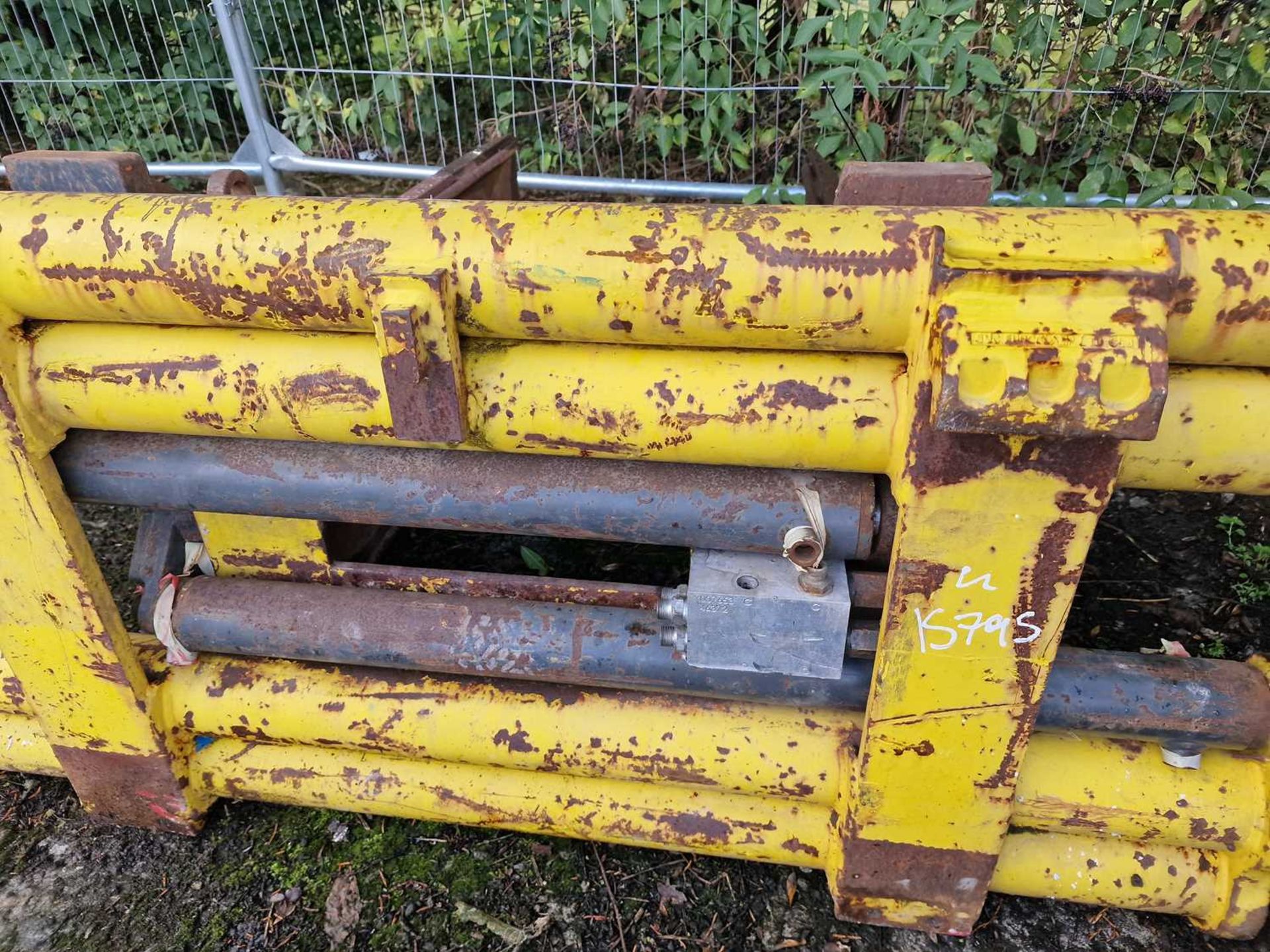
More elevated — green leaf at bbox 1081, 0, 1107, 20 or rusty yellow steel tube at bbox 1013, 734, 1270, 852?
green leaf at bbox 1081, 0, 1107, 20

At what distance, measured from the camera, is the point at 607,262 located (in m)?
1.30

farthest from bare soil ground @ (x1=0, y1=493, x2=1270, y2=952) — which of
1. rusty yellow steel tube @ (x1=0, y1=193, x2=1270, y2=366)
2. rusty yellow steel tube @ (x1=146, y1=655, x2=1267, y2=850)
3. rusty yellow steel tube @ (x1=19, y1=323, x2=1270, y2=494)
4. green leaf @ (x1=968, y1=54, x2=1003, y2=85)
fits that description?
green leaf @ (x1=968, y1=54, x2=1003, y2=85)

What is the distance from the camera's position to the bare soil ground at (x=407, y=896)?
1.86 m

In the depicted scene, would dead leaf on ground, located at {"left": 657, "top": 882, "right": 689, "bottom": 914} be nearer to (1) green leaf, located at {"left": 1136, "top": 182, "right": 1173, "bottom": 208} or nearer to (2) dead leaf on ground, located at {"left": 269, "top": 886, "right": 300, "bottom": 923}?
(2) dead leaf on ground, located at {"left": 269, "top": 886, "right": 300, "bottom": 923}

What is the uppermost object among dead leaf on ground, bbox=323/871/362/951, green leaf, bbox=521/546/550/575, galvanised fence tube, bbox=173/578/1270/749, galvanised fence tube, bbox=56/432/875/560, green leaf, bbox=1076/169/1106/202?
green leaf, bbox=1076/169/1106/202

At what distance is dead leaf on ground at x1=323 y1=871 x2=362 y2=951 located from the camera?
1.88 meters

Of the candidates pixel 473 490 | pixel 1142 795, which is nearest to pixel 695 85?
pixel 473 490

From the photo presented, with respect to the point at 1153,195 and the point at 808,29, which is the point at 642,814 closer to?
the point at 808,29

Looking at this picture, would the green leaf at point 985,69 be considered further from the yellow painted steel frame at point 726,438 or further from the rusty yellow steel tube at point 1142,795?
the rusty yellow steel tube at point 1142,795

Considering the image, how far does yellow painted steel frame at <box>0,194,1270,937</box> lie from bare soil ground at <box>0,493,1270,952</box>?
134 mm

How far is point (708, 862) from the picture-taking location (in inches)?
79.0

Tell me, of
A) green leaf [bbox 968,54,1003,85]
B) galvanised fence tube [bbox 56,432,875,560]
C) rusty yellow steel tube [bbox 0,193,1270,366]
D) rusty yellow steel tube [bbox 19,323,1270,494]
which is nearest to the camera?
rusty yellow steel tube [bbox 0,193,1270,366]

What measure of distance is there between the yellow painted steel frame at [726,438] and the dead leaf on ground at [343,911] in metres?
0.18

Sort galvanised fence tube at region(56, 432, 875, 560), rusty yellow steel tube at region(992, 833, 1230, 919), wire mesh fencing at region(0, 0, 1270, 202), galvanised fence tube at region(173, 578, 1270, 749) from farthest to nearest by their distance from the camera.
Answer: wire mesh fencing at region(0, 0, 1270, 202) → rusty yellow steel tube at region(992, 833, 1230, 919) → galvanised fence tube at region(173, 578, 1270, 749) → galvanised fence tube at region(56, 432, 875, 560)
